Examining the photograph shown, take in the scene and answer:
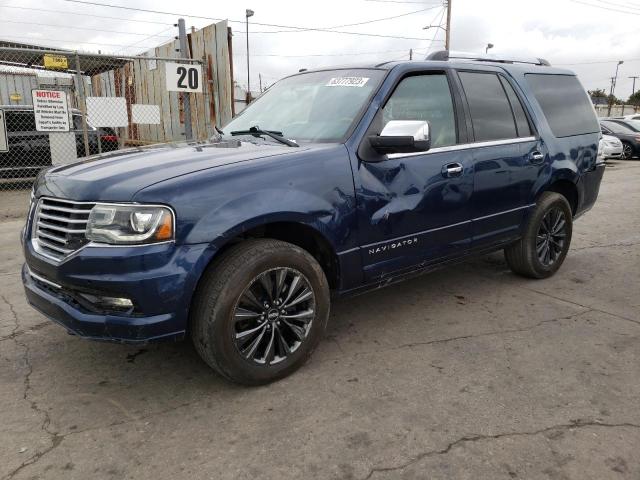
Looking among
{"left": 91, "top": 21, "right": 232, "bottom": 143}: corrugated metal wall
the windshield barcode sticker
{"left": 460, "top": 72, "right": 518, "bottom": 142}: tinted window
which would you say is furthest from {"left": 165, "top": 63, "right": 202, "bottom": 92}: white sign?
{"left": 460, "top": 72, "right": 518, "bottom": 142}: tinted window

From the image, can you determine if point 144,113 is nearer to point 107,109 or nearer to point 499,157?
point 107,109

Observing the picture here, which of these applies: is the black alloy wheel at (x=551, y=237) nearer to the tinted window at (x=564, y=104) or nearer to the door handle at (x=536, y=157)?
the door handle at (x=536, y=157)

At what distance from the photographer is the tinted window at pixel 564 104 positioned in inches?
180

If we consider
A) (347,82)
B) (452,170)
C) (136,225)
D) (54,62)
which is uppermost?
(54,62)

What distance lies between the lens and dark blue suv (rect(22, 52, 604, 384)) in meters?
2.53

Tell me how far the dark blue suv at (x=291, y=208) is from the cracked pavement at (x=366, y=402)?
0.36 meters

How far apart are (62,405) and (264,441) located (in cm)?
115

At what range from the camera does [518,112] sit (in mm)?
4316

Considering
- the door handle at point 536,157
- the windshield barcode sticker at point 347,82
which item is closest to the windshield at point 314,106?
the windshield barcode sticker at point 347,82

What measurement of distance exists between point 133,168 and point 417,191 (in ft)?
5.73

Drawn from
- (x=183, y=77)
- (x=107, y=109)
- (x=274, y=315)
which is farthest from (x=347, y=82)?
(x=107, y=109)

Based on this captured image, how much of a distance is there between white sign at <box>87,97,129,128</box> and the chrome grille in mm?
6379

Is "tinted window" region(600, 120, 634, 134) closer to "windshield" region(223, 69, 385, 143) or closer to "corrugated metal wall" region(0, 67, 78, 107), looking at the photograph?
"windshield" region(223, 69, 385, 143)

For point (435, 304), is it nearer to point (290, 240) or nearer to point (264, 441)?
point (290, 240)
